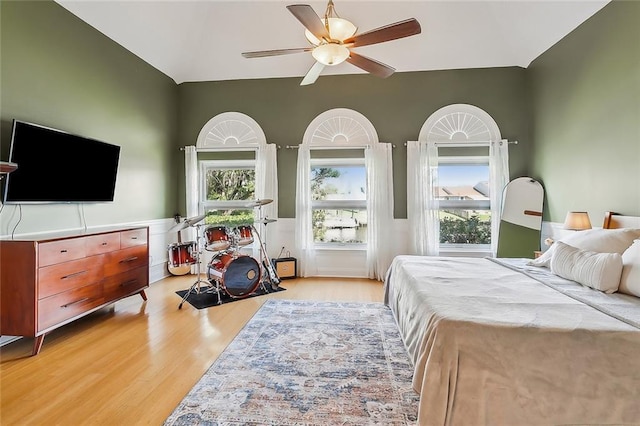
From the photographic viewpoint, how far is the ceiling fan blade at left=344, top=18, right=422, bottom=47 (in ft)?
7.24

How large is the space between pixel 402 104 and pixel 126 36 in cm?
376

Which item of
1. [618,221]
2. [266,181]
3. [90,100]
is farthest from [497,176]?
[90,100]

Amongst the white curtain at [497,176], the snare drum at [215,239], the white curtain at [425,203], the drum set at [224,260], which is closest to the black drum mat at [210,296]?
the drum set at [224,260]

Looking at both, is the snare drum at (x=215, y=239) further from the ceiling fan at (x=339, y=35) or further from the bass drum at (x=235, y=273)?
the ceiling fan at (x=339, y=35)

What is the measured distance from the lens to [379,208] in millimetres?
4539

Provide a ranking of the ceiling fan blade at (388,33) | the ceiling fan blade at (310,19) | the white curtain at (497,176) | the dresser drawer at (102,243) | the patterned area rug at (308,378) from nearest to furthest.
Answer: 1. the patterned area rug at (308,378)
2. the ceiling fan blade at (310,19)
3. the ceiling fan blade at (388,33)
4. the dresser drawer at (102,243)
5. the white curtain at (497,176)

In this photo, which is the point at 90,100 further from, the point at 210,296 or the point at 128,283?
the point at 210,296

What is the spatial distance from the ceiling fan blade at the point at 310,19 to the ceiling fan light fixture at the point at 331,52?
0.07 metres

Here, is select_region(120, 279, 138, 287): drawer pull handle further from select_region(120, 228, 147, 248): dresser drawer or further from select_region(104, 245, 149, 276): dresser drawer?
select_region(120, 228, 147, 248): dresser drawer

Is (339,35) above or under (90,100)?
above

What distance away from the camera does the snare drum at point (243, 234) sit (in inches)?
147

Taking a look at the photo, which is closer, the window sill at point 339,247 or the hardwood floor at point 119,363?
the hardwood floor at point 119,363

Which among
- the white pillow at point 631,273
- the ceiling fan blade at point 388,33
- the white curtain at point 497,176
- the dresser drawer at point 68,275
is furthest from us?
the white curtain at point 497,176

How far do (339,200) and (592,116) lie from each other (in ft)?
10.3
